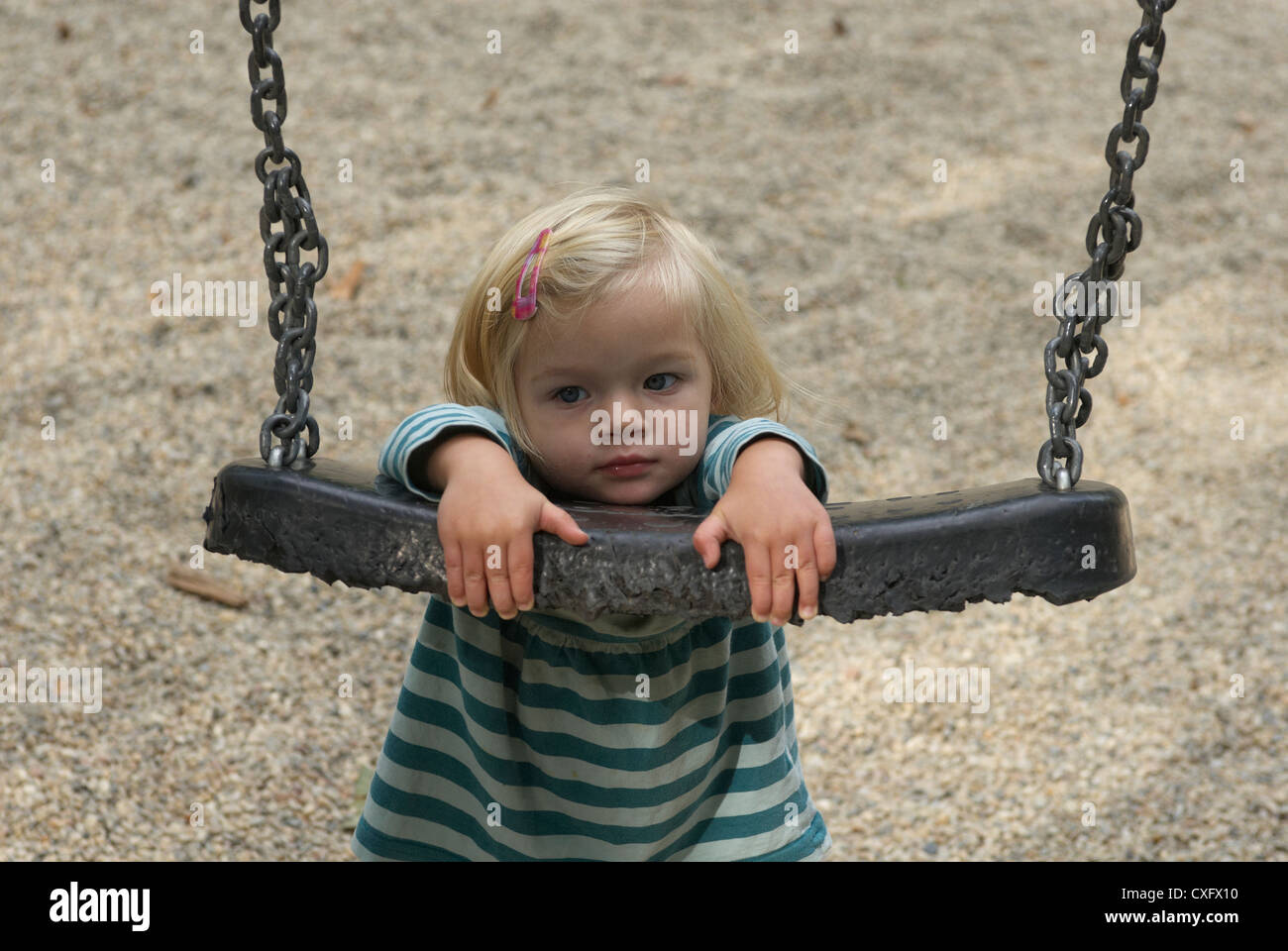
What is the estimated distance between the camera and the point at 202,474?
2.56 m

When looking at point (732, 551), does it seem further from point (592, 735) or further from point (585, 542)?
point (592, 735)

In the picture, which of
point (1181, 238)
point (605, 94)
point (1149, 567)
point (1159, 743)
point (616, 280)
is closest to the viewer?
point (616, 280)

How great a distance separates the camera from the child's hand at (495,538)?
988 mm

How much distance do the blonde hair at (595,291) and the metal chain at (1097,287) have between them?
0.30m

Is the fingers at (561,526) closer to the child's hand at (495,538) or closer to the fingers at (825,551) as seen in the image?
the child's hand at (495,538)

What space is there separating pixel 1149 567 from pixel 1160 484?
0.28 m

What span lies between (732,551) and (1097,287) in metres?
0.38

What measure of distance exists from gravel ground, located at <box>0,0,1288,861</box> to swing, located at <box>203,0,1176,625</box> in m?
0.97

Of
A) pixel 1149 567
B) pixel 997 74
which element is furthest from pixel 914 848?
pixel 997 74

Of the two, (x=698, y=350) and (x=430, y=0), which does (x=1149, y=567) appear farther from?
(x=430, y=0)

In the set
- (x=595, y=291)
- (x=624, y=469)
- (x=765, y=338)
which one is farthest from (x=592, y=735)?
(x=765, y=338)

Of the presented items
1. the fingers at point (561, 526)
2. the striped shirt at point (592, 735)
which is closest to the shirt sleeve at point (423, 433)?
the striped shirt at point (592, 735)

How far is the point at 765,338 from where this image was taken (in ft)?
10.3

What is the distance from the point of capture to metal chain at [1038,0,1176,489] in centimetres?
106
